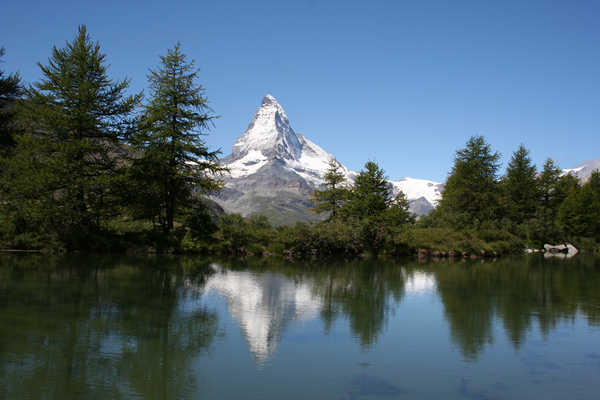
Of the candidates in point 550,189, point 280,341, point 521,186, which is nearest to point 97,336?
point 280,341

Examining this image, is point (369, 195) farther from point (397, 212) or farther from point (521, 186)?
point (521, 186)

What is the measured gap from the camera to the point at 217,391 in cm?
519

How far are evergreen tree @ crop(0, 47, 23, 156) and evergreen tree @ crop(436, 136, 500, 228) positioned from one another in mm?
38795

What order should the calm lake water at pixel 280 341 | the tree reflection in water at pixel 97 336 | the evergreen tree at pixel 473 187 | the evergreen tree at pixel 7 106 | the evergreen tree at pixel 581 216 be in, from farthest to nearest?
1. the evergreen tree at pixel 581 216
2. the evergreen tree at pixel 473 187
3. the evergreen tree at pixel 7 106
4. the calm lake water at pixel 280 341
5. the tree reflection in water at pixel 97 336

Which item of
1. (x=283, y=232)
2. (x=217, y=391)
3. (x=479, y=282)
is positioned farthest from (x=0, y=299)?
(x=283, y=232)

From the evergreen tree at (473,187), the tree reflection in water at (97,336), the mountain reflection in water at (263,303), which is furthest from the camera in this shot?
the evergreen tree at (473,187)

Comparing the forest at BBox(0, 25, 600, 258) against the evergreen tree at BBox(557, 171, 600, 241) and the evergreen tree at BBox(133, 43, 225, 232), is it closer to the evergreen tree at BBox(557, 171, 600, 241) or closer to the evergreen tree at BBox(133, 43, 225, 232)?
the evergreen tree at BBox(133, 43, 225, 232)

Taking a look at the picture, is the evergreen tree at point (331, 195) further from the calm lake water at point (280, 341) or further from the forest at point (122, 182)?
the calm lake water at point (280, 341)

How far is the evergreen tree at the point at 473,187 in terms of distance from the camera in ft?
165

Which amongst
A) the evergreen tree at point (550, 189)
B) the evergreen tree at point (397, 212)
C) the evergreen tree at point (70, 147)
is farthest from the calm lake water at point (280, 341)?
the evergreen tree at point (550, 189)

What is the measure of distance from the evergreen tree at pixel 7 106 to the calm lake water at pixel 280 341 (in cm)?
1622

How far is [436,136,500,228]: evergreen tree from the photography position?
1981 inches

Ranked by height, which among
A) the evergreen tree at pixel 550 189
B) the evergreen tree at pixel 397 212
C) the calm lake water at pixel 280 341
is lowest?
the calm lake water at pixel 280 341

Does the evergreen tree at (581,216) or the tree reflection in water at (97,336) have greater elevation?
the evergreen tree at (581,216)
